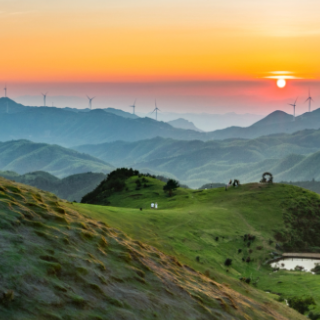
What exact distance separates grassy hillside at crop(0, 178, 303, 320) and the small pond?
19780mm

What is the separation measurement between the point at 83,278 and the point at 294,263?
3315 cm

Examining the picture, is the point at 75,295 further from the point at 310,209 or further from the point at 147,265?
the point at 310,209

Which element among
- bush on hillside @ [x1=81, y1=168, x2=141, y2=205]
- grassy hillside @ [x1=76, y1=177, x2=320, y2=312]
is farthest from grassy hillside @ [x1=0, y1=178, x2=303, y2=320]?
bush on hillside @ [x1=81, y1=168, x2=141, y2=205]

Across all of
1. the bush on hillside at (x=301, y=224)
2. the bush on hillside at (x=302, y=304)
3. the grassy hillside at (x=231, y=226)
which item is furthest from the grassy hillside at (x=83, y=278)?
the bush on hillside at (x=301, y=224)

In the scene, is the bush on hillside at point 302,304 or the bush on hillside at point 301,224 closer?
the bush on hillside at point 302,304

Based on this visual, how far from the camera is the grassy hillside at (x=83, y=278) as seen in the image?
13750mm

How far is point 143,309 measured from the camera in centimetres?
1565

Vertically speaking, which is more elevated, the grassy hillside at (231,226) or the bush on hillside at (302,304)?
the grassy hillside at (231,226)

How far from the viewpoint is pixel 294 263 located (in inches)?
1719

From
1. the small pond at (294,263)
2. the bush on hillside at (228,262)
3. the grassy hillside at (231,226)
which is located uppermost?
the grassy hillside at (231,226)

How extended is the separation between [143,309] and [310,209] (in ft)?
156

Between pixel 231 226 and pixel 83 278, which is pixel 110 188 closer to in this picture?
pixel 231 226

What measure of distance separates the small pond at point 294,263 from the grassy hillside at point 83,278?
64.9 feet

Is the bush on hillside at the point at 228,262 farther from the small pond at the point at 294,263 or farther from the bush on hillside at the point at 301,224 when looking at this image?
the bush on hillside at the point at 301,224
